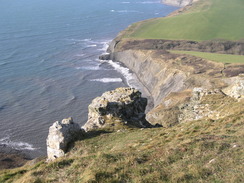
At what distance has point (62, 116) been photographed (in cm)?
7931

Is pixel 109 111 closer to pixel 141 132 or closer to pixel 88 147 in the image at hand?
pixel 141 132

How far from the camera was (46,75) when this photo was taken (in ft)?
357

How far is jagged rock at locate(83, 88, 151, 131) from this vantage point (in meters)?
40.2

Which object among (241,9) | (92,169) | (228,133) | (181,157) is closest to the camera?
(92,169)

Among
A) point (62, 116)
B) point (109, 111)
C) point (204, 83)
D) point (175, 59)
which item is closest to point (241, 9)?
point (175, 59)

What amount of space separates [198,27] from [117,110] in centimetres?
11856

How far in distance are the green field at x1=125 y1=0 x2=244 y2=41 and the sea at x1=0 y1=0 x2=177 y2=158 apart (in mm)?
22644

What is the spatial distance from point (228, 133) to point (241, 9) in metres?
169

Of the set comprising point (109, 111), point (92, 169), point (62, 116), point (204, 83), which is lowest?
point (62, 116)

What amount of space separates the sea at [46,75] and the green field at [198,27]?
892 inches

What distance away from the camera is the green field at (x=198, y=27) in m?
139

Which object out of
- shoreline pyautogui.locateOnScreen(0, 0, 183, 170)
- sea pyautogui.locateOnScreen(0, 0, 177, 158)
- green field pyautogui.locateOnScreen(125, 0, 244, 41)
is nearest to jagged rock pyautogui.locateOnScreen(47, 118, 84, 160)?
shoreline pyautogui.locateOnScreen(0, 0, 183, 170)

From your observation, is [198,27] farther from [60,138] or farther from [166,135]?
[60,138]

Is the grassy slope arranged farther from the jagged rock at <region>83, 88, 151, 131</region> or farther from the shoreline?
the shoreline
